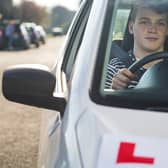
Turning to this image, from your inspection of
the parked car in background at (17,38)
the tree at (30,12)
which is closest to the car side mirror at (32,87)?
the parked car in background at (17,38)

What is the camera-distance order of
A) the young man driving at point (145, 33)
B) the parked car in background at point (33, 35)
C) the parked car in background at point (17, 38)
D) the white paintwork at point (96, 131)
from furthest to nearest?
the parked car in background at point (33, 35) < the parked car in background at point (17, 38) < the young man driving at point (145, 33) < the white paintwork at point (96, 131)

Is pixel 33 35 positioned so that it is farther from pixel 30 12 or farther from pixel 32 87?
pixel 30 12

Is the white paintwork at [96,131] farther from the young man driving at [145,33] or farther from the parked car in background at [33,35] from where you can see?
the parked car in background at [33,35]

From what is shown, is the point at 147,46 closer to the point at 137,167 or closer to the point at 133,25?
the point at 133,25

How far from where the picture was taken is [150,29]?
2.77 m

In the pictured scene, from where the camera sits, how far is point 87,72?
242 cm

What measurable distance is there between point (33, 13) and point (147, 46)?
70253 mm

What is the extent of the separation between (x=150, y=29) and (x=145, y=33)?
0.04m

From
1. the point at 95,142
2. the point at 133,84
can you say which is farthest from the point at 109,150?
the point at 133,84

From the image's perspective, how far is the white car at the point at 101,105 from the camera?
2.03m

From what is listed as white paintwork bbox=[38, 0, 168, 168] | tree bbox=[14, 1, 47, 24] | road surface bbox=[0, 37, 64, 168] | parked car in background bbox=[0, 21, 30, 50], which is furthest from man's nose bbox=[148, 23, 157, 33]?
tree bbox=[14, 1, 47, 24]

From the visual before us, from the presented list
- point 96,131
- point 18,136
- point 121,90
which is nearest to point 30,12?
point 18,136

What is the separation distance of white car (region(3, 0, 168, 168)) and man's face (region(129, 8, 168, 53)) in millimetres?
70

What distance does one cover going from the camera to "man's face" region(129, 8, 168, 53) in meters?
2.77
